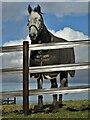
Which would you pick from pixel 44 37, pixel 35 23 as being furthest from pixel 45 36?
pixel 35 23

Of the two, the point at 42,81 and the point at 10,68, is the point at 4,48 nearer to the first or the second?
the point at 10,68

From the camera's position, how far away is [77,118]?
18.9 feet

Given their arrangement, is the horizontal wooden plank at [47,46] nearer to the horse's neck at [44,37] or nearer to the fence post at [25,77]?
the fence post at [25,77]

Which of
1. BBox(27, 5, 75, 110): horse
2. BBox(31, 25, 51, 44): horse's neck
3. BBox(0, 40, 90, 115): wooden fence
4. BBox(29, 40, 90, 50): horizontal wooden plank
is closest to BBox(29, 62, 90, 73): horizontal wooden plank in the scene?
BBox(0, 40, 90, 115): wooden fence

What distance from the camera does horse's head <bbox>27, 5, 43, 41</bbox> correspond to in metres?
7.30

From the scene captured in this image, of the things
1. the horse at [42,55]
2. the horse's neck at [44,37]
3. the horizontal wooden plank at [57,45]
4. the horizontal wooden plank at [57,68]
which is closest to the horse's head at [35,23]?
the horse at [42,55]

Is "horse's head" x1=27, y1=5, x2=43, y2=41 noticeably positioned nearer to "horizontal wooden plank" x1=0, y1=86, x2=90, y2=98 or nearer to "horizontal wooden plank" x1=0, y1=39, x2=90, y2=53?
"horizontal wooden plank" x1=0, y1=39, x2=90, y2=53

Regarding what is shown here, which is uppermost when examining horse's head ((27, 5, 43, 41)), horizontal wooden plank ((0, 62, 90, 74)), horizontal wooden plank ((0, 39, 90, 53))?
horse's head ((27, 5, 43, 41))

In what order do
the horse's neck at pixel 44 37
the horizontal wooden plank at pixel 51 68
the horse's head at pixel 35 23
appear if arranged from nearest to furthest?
1. the horizontal wooden plank at pixel 51 68
2. the horse's head at pixel 35 23
3. the horse's neck at pixel 44 37

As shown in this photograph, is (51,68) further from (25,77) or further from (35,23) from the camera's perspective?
(35,23)

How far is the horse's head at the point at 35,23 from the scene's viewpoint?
A: 7.30m

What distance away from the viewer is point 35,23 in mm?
7359

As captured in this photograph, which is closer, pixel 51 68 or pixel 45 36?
pixel 51 68

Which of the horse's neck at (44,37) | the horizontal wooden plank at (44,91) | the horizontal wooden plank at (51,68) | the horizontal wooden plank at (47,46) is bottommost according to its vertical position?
the horizontal wooden plank at (44,91)
